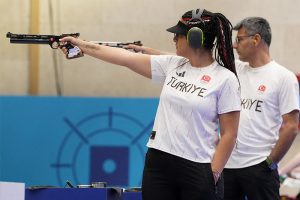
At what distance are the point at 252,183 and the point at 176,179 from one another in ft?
3.13

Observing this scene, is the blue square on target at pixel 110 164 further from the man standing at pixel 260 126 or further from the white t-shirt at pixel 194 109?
the white t-shirt at pixel 194 109

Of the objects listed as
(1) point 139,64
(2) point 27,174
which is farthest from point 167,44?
(1) point 139,64

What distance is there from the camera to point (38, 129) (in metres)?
6.75

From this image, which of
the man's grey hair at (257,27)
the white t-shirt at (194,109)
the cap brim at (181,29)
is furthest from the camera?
the man's grey hair at (257,27)

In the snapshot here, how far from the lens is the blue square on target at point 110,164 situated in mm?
6777

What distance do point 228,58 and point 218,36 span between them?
4.9 inches

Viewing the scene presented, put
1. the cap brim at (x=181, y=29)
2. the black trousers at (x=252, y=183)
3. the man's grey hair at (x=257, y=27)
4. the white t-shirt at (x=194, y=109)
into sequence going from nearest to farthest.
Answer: the white t-shirt at (x=194, y=109), the cap brim at (x=181, y=29), the black trousers at (x=252, y=183), the man's grey hair at (x=257, y=27)

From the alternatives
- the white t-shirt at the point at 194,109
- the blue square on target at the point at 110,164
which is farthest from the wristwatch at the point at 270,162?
the blue square on target at the point at 110,164

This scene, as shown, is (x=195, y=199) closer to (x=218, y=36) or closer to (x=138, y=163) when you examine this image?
(x=218, y=36)

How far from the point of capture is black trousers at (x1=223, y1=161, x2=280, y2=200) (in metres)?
4.20

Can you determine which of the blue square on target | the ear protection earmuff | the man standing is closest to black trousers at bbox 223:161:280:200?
the man standing

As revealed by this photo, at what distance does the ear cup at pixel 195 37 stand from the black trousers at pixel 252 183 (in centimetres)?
109

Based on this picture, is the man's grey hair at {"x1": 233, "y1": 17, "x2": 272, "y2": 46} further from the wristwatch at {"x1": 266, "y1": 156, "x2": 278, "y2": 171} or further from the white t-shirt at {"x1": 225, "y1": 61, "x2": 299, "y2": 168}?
the wristwatch at {"x1": 266, "y1": 156, "x2": 278, "y2": 171}

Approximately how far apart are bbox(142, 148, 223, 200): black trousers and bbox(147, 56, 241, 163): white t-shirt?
0.12 ft
